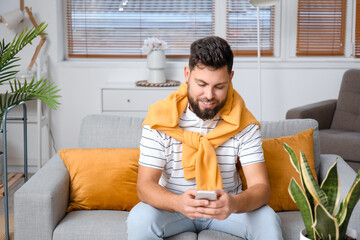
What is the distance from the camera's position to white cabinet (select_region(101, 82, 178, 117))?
4.16m

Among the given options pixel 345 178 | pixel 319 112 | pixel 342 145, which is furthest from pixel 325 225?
pixel 319 112

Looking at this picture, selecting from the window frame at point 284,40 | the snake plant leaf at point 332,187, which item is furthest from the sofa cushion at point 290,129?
the window frame at point 284,40

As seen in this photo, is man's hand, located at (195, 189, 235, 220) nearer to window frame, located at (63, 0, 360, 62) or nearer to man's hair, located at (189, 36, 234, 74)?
man's hair, located at (189, 36, 234, 74)

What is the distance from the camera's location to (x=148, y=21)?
4.63 metres

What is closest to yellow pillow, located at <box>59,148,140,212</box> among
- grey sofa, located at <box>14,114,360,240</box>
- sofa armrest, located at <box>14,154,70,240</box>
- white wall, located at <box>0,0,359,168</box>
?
grey sofa, located at <box>14,114,360,240</box>

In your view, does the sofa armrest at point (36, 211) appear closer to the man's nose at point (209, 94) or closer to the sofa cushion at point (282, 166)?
the man's nose at point (209, 94)

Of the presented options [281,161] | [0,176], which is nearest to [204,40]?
[281,161]

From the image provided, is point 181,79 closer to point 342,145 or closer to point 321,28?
point 321,28

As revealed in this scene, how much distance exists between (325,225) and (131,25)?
3.38 metres

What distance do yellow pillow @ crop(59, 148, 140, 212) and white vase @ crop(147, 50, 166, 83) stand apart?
1.81m

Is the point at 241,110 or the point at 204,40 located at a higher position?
the point at 204,40

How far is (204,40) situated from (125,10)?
260 cm

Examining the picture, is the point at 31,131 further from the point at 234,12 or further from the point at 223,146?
the point at 223,146

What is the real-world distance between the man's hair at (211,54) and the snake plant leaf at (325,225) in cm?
78
